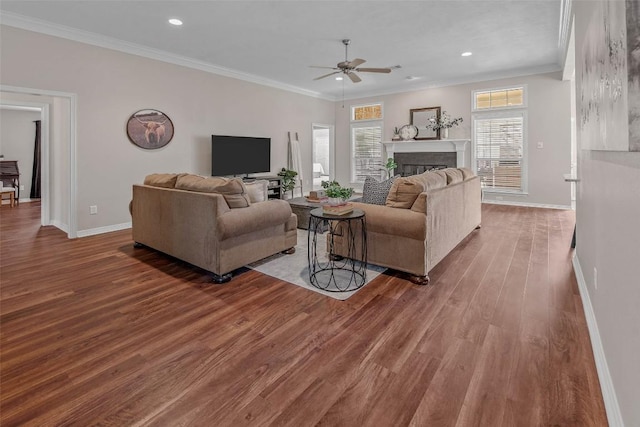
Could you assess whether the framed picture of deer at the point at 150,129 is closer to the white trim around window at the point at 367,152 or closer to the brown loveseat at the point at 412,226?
the brown loveseat at the point at 412,226

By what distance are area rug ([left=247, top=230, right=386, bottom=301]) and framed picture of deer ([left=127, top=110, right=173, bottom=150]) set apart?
3.19 meters

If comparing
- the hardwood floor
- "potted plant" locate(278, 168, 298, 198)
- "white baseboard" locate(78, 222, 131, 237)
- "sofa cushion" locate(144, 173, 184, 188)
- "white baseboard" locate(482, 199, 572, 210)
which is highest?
"potted plant" locate(278, 168, 298, 198)

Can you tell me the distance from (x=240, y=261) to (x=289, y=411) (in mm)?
1842

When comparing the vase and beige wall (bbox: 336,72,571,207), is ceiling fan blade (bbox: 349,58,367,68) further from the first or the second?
beige wall (bbox: 336,72,571,207)

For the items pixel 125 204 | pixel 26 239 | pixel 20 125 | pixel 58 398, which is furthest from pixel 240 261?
pixel 20 125

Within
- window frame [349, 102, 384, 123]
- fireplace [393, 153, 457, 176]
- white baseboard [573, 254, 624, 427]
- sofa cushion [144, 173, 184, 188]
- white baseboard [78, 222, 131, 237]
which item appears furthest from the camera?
window frame [349, 102, 384, 123]

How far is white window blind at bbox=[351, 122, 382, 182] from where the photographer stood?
8930 mm

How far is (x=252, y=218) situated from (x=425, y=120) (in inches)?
243

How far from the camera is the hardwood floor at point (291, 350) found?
59.4 inches

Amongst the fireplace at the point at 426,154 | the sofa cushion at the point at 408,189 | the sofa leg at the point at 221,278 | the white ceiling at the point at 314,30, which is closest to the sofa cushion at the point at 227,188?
the sofa leg at the point at 221,278

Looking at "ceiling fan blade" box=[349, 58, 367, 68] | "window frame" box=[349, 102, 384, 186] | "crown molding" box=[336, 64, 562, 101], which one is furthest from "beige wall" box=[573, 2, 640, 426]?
"window frame" box=[349, 102, 384, 186]

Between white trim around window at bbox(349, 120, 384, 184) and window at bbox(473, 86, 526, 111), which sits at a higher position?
window at bbox(473, 86, 526, 111)

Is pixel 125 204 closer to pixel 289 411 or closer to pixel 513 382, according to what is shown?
pixel 289 411

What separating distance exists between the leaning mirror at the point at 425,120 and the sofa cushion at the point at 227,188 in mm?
5971
